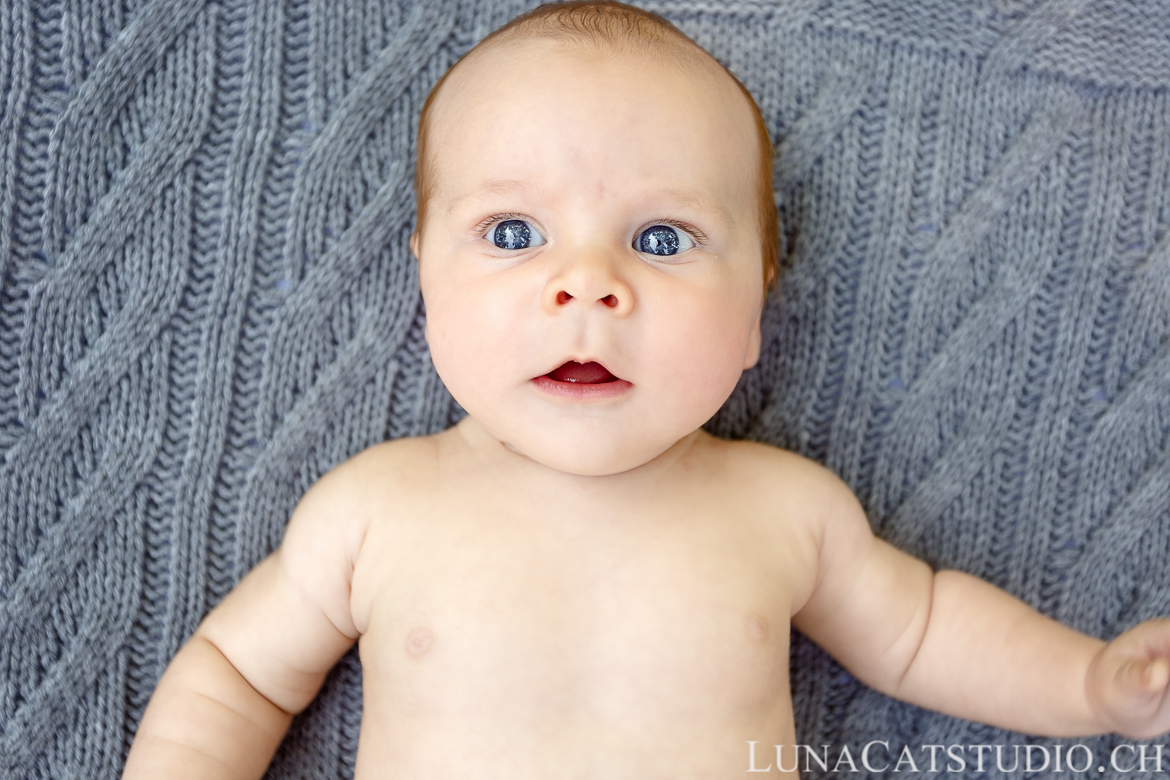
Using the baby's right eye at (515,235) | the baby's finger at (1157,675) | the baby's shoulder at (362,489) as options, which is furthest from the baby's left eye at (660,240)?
the baby's finger at (1157,675)

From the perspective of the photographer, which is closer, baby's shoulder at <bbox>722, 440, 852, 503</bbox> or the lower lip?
the lower lip

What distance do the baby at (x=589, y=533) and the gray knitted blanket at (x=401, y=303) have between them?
0.41 ft

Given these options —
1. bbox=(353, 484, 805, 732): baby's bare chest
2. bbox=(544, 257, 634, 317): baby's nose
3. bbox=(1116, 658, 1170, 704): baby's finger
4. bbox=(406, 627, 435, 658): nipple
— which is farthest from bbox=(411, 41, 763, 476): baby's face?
A: bbox=(1116, 658, 1170, 704): baby's finger

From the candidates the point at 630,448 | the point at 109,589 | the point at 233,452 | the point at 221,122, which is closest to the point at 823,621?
the point at 630,448

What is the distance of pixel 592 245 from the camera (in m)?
0.98

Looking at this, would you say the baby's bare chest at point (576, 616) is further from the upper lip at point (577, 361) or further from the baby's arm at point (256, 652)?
the upper lip at point (577, 361)

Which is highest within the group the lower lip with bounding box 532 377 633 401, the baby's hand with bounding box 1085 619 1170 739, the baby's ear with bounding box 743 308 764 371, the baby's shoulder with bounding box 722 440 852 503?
the lower lip with bounding box 532 377 633 401

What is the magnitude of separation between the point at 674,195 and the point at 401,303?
45 centimetres

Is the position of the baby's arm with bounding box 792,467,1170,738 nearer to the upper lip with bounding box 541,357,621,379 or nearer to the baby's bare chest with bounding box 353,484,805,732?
the baby's bare chest with bounding box 353,484,805,732

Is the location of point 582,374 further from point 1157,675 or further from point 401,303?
point 1157,675

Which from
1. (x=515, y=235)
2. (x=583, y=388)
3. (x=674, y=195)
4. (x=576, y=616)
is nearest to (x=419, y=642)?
(x=576, y=616)

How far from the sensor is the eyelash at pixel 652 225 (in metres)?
1.02

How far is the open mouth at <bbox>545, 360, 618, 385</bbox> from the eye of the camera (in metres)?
1.00

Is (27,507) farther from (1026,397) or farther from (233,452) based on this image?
(1026,397)
